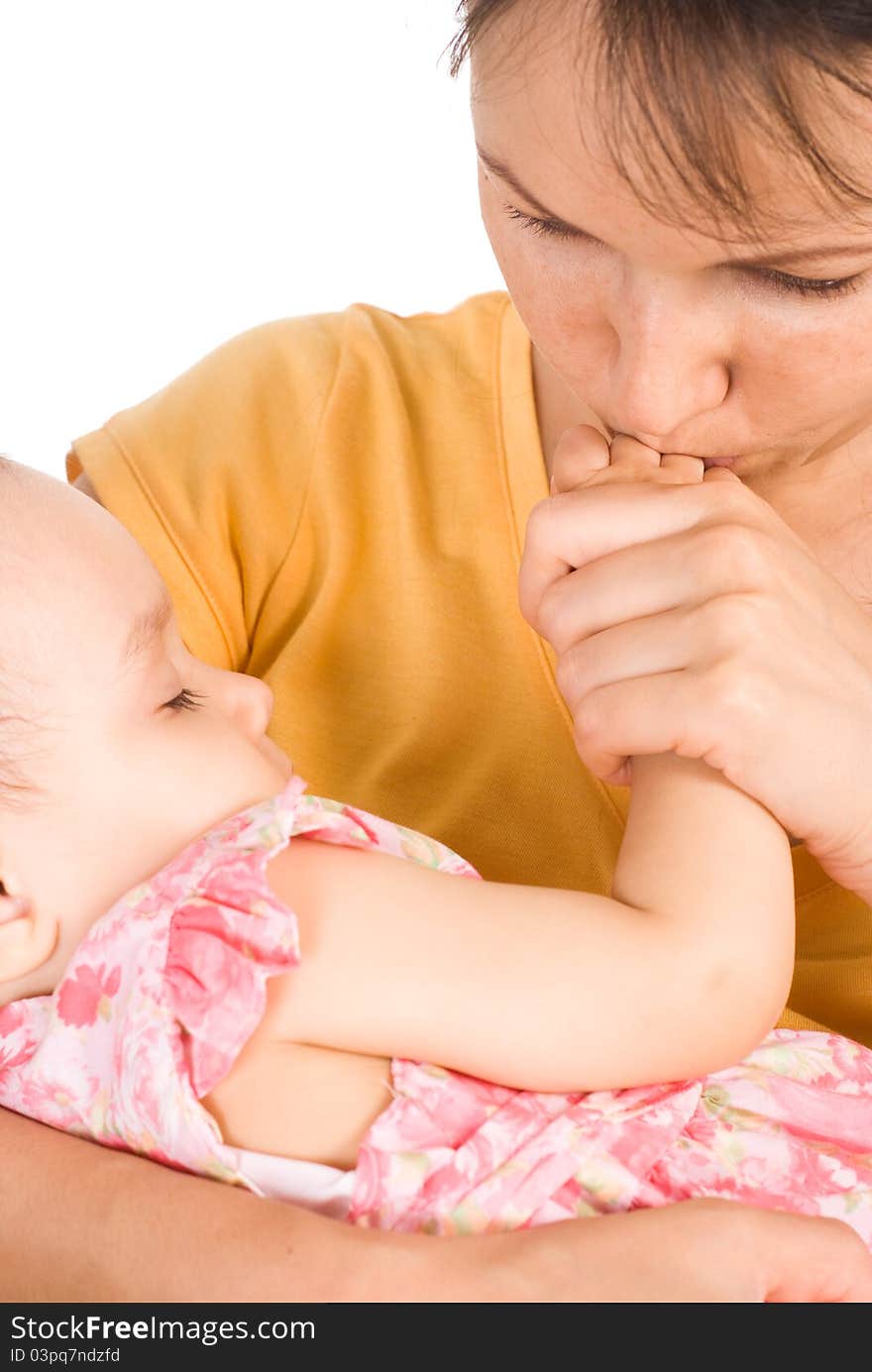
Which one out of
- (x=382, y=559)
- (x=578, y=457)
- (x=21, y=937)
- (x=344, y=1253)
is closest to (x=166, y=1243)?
(x=344, y=1253)

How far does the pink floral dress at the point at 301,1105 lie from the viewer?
40.3 inches

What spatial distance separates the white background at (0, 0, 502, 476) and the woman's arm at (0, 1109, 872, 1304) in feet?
6.63

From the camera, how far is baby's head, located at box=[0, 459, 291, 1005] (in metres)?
1.10

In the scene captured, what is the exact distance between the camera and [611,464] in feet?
3.99

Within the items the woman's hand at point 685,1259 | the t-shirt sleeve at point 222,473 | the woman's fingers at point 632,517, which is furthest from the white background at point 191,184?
the woman's hand at point 685,1259

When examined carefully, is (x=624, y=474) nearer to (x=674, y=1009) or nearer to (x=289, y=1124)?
(x=674, y=1009)

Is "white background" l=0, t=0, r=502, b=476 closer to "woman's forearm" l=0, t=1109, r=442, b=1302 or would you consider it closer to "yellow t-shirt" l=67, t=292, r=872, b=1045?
"yellow t-shirt" l=67, t=292, r=872, b=1045

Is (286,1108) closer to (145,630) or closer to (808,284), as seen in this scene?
(145,630)

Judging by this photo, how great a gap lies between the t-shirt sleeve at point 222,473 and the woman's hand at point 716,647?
44 cm

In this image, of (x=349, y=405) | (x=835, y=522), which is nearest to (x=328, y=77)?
(x=349, y=405)

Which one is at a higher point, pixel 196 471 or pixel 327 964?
pixel 196 471

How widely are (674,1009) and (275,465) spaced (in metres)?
0.72

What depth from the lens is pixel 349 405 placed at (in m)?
1.58

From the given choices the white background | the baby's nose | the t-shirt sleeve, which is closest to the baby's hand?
the baby's nose
